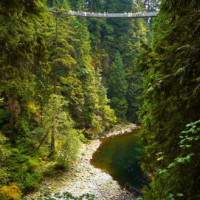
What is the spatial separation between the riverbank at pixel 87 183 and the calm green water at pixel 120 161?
824mm

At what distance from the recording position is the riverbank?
11445mm

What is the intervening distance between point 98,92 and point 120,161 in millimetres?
12290

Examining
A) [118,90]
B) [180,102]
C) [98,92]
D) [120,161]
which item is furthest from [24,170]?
[118,90]

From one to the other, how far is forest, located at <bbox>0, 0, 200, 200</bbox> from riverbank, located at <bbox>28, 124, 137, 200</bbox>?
2.40 ft

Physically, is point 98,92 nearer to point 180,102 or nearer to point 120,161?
point 120,161

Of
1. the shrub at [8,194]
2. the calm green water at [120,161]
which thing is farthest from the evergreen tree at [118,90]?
the shrub at [8,194]

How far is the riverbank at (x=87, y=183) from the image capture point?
11.4 metres

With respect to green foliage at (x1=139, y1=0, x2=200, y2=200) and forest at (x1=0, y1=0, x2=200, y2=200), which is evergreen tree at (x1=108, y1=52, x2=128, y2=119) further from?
green foliage at (x1=139, y1=0, x2=200, y2=200)

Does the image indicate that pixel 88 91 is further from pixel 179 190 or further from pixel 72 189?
pixel 179 190

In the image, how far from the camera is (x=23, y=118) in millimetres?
13898

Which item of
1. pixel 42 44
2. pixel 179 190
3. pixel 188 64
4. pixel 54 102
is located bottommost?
pixel 54 102

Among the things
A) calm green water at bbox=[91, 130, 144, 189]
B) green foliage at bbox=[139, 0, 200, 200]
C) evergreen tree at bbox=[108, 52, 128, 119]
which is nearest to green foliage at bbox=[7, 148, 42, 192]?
calm green water at bbox=[91, 130, 144, 189]

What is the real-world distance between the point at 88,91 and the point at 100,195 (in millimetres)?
14549

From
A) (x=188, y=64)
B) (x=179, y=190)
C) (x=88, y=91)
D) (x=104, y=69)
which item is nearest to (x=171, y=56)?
(x=188, y=64)
